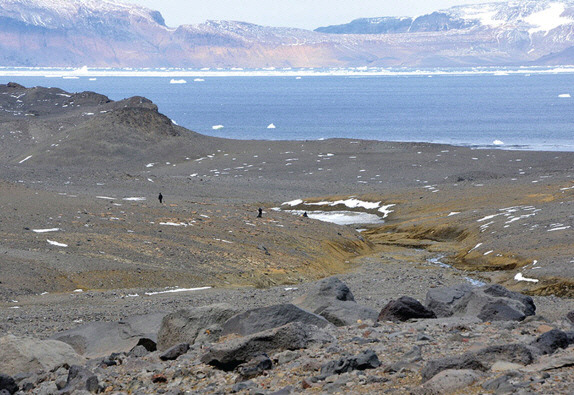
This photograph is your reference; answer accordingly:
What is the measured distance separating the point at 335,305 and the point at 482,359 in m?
5.49

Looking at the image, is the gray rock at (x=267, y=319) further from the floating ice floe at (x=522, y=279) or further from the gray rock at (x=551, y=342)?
the floating ice floe at (x=522, y=279)

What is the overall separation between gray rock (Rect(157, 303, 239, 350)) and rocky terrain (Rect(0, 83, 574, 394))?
0.03 metres

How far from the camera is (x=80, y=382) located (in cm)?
1133

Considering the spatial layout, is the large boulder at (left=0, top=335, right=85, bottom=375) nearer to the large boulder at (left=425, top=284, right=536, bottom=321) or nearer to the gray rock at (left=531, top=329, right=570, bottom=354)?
the large boulder at (left=425, top=284, right=536, bottom=321)

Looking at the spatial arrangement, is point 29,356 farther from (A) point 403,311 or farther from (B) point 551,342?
(B) point 551,342

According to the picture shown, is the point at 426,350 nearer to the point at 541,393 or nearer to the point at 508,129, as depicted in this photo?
the point at 541,393

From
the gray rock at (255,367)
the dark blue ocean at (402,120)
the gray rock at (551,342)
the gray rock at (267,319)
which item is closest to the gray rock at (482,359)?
the gray rock at (551,342)

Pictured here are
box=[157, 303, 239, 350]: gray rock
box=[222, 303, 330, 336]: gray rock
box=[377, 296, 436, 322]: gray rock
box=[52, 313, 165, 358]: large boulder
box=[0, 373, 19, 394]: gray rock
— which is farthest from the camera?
box=[52, 313, 165, 358]: large boulder

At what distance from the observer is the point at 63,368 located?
12.7m

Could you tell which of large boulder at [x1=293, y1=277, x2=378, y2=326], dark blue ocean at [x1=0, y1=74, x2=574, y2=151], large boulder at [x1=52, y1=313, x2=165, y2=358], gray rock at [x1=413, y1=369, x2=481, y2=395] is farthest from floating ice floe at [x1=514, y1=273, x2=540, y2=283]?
dark blue ocean at [x1=0, y1=74, x2=574, y2=151]

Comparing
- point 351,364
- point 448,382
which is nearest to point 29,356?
point 351,364

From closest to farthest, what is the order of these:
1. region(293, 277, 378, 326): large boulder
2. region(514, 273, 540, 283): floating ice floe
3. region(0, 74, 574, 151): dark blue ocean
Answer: region(293, 277, 378, 326): large boulder → region(514, 273, 540, 283): floating ice floe → region(0, 74, 574, 151): dark blue ocean

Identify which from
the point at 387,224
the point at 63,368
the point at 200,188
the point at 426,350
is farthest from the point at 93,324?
the point at 200,188

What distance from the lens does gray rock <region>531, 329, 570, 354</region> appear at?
10.1m
